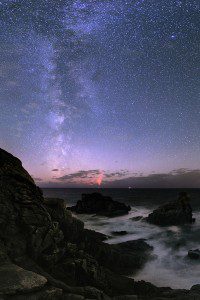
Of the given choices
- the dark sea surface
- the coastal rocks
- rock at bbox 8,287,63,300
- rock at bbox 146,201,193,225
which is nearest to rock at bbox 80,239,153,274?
the dark sea surface

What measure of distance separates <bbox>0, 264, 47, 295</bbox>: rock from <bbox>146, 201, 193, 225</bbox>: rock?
3938 centimetres

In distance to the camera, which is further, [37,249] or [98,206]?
[98,206]

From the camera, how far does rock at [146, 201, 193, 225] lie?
156 feet

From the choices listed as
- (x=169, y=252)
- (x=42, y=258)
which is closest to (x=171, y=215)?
(x=169, y=252)

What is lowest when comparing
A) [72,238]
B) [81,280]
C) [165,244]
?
[165,244]

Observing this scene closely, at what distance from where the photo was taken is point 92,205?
67.8 meters

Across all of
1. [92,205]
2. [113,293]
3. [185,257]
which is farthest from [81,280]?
[92,205]

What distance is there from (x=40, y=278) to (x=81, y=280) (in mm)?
4567

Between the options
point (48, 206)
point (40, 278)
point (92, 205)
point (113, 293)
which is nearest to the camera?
point (40, 278)

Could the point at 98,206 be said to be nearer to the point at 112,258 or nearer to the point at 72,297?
the point at 112,258

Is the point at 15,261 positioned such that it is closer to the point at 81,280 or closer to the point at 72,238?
the point at 81,280

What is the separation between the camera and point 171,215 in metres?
48.1

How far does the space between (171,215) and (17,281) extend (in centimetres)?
4162

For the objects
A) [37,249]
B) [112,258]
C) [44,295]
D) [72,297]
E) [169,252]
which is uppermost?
[37,249]
